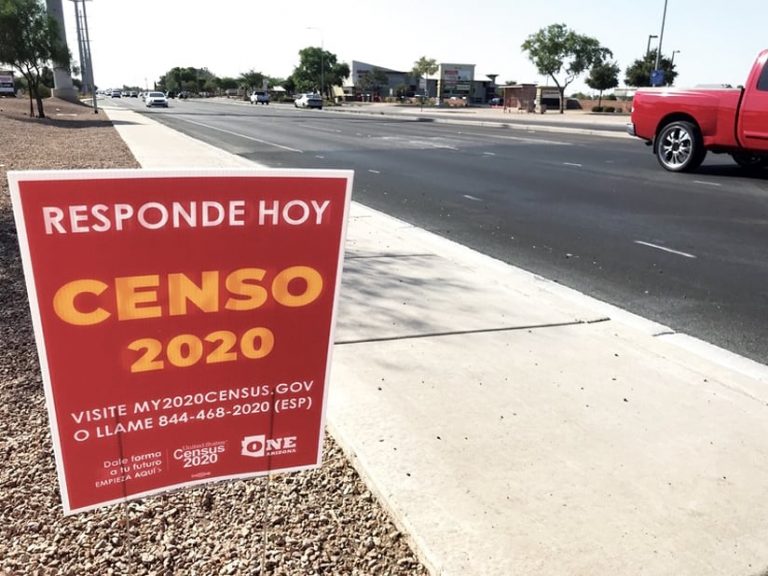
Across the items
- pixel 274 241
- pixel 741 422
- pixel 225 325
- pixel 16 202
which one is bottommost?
pixel 741 422

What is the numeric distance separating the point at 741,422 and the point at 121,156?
15.0 m

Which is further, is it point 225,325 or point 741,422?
point 741,422

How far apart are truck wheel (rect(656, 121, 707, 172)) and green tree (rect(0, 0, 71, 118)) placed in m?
30.1

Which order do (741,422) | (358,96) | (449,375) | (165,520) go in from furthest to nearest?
(358,96) < (449,375) < (741,422) < (165,520)

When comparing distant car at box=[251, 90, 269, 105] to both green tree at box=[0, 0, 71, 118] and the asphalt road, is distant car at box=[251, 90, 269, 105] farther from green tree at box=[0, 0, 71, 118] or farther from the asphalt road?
the asphalt road

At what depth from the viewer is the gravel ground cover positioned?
2.41 metres

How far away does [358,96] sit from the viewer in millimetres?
110500

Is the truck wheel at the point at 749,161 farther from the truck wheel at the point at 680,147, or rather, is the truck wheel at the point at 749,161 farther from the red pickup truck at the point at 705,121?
the truck wheel at the point at 680,147

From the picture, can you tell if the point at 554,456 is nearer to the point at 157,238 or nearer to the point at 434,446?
the point at 434,446

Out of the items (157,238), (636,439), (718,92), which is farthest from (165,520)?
(718,92)

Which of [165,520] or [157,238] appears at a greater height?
[157,238]

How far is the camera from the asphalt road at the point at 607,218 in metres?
5.97

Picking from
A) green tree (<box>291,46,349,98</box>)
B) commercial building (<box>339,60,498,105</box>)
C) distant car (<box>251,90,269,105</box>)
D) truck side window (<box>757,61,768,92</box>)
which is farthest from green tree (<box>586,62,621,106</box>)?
truck side window (<box>757,61,768,92</box>)

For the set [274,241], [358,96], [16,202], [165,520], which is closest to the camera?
[16,202]
